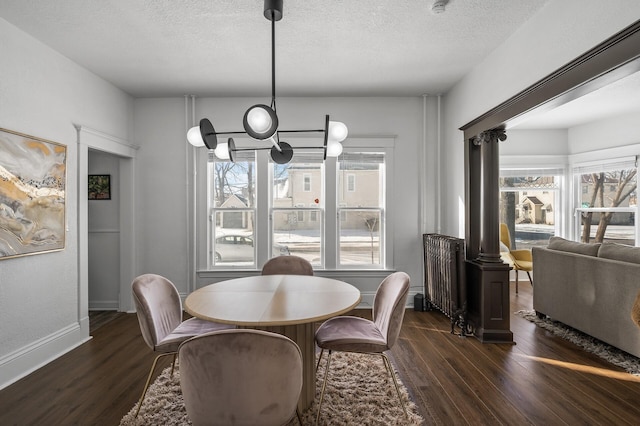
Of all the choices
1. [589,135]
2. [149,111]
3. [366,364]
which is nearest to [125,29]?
[149,111]

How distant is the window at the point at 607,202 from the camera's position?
199 inches

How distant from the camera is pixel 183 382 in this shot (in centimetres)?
137

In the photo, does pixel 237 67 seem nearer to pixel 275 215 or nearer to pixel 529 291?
pixel 275 215

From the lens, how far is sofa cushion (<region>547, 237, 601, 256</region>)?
3320 mm

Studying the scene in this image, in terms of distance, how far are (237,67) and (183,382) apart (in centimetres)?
310

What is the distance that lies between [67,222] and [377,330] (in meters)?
3.10

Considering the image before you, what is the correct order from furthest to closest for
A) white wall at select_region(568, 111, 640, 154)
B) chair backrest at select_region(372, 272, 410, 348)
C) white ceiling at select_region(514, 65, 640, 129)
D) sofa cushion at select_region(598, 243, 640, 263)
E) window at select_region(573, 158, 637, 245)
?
window at select_region(573, 158, 637, 245)
white wall at select_region(568, 111, 640, 154)
white ceiling at select_region(514, 65, 640, 129)
sofa cushion at select_region(598, 243, 640, 263)
chair backrest at select_region(372, 272, 410, 348)

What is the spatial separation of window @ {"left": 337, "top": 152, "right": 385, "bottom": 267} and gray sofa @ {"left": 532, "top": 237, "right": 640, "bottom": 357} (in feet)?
6.28

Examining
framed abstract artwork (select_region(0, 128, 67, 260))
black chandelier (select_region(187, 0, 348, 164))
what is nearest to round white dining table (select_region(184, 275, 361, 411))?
black chandelier (select_region(187, 0, 348, 164))

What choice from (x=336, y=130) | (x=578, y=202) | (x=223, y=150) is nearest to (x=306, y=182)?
(x=223, y=150)

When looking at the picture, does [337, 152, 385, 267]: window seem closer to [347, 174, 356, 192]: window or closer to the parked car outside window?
[347, 174, 356, 192]: window

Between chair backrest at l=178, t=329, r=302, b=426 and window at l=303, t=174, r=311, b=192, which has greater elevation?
window at l=303, t=174, r=311, b=192

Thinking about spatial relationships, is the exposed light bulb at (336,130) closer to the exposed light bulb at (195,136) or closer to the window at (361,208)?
the exposed light bulb at (195,136)

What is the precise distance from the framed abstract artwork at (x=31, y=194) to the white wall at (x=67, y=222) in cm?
9
